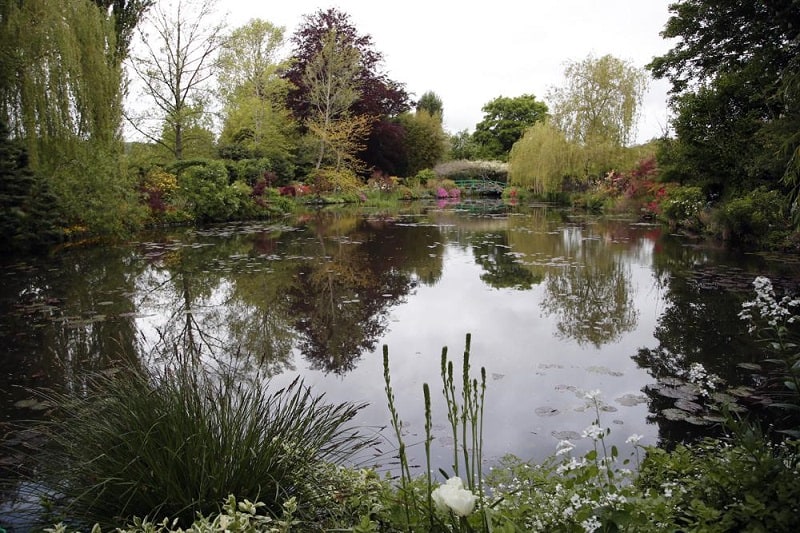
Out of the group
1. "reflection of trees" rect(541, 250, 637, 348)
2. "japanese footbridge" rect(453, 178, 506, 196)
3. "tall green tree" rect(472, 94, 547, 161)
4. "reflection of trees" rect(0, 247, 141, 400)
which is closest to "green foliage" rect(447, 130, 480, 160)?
"tall green tree" rect(472, 94, 547, 161)

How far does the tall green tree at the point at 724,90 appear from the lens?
9.54 metres

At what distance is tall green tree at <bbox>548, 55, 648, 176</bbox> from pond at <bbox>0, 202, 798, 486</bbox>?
13.5 m

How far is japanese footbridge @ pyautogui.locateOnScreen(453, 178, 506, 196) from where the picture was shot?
1602 inches

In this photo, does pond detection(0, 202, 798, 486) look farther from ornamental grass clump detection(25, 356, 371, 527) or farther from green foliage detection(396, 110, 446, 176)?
green foliage detection(396, 110, 446, 176)

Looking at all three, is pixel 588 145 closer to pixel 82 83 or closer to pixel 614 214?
pixel 614 214

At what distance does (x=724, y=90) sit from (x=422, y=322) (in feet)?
33.7

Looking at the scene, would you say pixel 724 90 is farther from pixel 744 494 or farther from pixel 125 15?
pixel 125 15

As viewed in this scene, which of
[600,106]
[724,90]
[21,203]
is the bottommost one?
[21,203]

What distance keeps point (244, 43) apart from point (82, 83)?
18.5 m

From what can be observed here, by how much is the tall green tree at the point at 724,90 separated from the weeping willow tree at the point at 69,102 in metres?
12.7

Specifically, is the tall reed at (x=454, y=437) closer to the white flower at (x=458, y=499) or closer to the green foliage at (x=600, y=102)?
the white flower at (x=458, y=499)

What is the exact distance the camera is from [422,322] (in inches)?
252

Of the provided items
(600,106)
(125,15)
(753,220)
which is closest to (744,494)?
(753,220)

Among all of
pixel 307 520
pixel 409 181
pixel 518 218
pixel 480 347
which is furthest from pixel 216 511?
pixel 409 181
